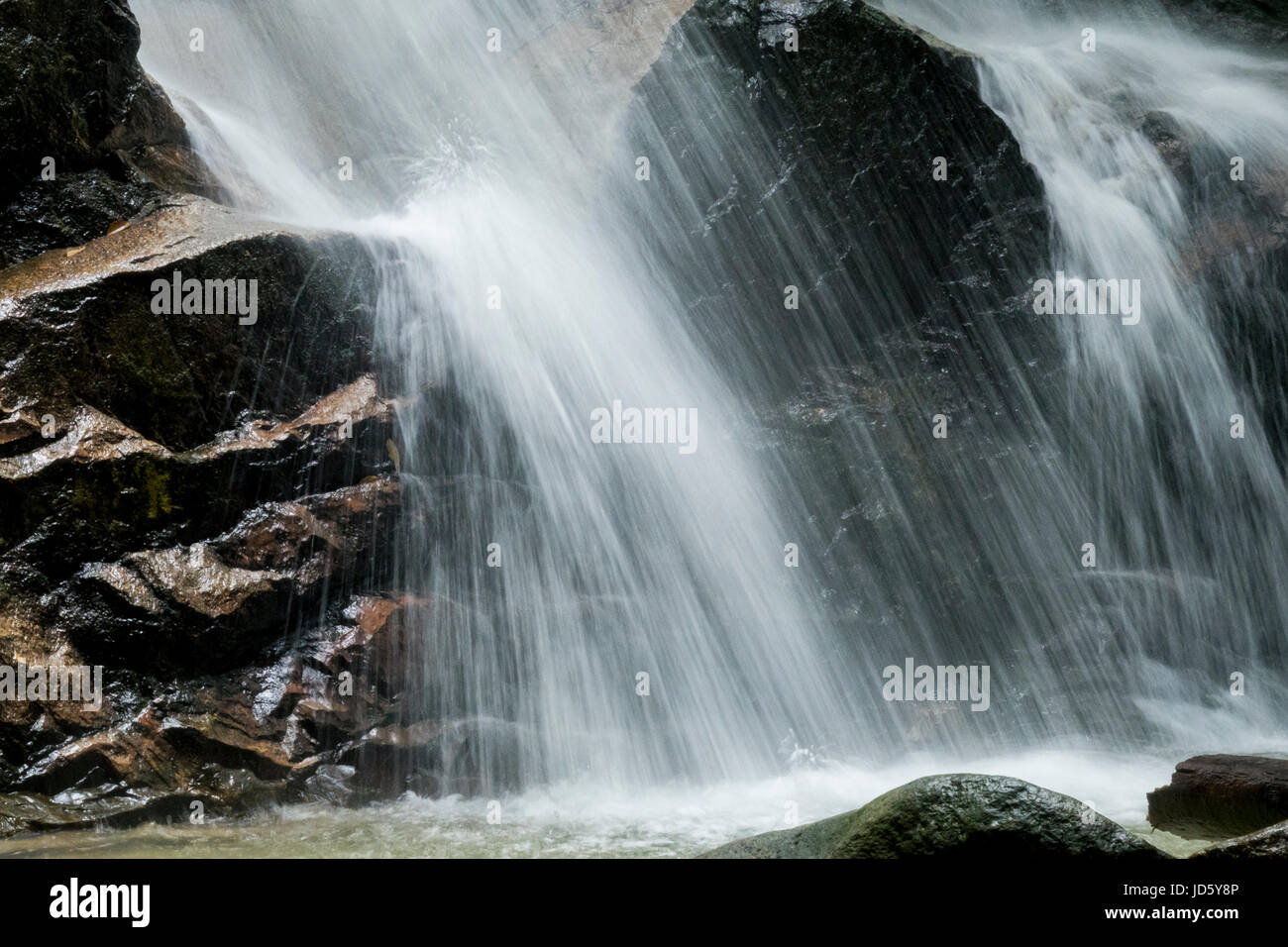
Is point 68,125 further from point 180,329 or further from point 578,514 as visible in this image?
point 578,514

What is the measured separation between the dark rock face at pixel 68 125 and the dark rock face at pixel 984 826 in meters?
7.12

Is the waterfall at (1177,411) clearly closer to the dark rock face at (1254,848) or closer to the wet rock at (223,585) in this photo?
the dark rock face at (1254,848)

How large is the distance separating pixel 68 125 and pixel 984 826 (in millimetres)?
8155

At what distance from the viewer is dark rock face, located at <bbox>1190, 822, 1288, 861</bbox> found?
327 centimetres

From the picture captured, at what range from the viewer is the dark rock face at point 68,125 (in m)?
6.68

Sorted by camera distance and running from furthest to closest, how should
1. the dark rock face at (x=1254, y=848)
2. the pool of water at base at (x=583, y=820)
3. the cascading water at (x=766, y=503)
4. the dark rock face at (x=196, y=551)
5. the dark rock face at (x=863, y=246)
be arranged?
the dark rock face at (x=863, y=246)
the cascading water at (x=766, y=503)
the dark rock face at (x=196, y=551)
the pool of water at base at (x=583, y=820)
the dark rock face at (x=1254, y=848)

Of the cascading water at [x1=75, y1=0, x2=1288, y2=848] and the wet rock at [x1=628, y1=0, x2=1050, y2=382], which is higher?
the wet rock at [x1=628, y1=0, x2=1050, y2=382]

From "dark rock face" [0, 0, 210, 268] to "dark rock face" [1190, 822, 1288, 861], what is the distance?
8140 mm

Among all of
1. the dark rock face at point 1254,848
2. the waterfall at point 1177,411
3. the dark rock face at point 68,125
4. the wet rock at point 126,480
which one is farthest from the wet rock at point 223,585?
the waterfall at point 1177,411

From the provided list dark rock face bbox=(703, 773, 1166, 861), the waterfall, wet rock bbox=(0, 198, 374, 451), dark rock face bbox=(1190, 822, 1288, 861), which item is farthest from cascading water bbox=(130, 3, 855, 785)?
dark rock face bbox=(1190, 822, 1288, 861)

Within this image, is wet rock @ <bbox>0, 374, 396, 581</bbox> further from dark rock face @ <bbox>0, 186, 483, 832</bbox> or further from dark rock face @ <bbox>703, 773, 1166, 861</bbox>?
dark rock face @ <bbox>703, 773, 1166, 861</bbox>

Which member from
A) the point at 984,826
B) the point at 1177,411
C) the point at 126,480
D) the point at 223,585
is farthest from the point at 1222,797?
the point at 126,480
